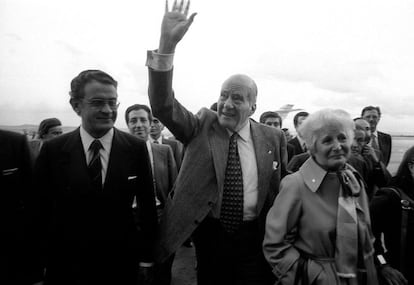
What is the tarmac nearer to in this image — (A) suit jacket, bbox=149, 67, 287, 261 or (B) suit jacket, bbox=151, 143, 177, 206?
(B) suit jacket, bbox=151, 143, 177, 206

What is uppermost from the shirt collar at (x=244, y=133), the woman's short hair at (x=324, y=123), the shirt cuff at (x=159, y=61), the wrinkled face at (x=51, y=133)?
the shirt cuff at (x=159, y=61)

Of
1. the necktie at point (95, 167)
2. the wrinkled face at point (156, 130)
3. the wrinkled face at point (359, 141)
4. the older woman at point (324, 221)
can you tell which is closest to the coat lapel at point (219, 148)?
the older woman at point (324, 221)

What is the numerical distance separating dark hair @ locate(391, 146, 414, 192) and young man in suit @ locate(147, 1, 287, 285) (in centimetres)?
89

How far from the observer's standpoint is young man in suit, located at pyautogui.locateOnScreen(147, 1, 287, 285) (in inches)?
91.7

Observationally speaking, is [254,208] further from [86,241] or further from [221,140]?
[86,241]

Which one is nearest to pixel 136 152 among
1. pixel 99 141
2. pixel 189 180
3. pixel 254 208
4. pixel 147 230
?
pixel 99 141

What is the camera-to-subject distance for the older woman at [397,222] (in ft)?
7.27

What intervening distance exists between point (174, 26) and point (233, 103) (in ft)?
2.37

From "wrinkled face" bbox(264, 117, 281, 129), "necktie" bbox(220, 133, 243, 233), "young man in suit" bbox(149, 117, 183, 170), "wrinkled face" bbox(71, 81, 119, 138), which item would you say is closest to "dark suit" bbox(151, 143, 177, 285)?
"young man in suit" bbox(149, 117, 183, 170)

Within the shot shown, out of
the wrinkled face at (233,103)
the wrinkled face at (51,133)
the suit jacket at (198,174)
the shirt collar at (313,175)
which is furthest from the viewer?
the wrinkled face at (51,133)

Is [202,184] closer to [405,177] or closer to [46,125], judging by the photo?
[405,177]

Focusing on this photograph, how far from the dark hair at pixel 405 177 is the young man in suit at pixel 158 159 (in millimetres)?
2386

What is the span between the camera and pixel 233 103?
95.4 inches

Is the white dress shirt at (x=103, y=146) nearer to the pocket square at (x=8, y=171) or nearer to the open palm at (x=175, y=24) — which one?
the pocket square at (x=8, y=171)
